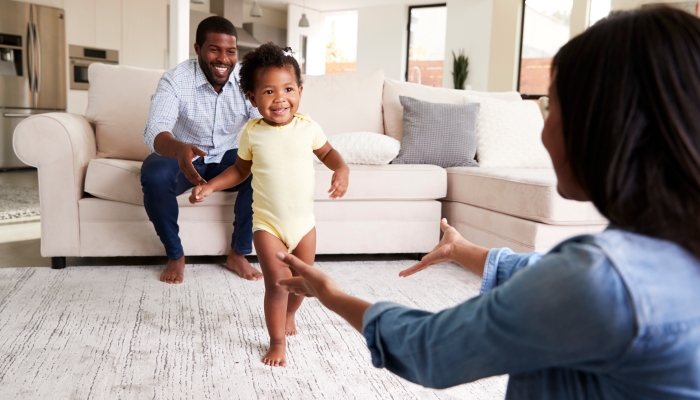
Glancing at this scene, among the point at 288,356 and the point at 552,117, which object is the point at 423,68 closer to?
the point at 288,356

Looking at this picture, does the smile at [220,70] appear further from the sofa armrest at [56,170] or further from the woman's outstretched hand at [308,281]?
the woman's outstretched hand at [308,281]

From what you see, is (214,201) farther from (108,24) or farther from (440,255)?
(108,24)

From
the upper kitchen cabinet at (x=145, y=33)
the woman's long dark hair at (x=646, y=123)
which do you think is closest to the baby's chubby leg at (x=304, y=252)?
the woman's long dark hair at (x=646, y=123)

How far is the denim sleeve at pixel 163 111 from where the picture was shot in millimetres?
2400

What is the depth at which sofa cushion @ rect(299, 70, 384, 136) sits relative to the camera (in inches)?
130

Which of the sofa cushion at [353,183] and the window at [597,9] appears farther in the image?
the window at [597,9]

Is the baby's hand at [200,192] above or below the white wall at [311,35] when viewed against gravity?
below

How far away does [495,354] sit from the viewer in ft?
1.79

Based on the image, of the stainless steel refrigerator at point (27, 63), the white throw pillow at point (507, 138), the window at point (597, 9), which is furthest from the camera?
the window at point (597, 9)

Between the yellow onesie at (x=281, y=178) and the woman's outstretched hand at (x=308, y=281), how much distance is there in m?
0.88

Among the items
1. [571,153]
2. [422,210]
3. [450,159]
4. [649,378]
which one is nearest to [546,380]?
[649,378]

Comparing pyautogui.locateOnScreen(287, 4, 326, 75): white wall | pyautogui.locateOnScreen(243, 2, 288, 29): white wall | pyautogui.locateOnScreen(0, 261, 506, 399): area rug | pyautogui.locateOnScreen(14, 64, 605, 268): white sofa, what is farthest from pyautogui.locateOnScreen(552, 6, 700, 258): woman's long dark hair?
pyautogui.locateOnScreen(243, 2, 288, 29): white wall

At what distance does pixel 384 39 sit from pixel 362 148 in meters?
7.20

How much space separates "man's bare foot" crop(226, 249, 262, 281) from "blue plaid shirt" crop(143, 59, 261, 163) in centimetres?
46
